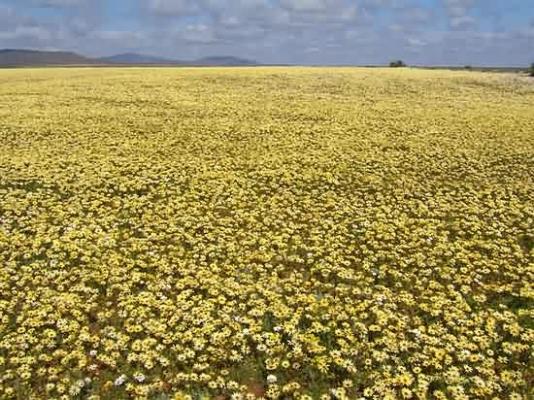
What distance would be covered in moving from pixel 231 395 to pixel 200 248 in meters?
7.00

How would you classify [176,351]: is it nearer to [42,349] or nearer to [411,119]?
[42,349]

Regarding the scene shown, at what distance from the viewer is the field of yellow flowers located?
1176 cm

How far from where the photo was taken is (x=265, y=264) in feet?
54.2

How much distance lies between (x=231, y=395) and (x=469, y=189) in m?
17.1

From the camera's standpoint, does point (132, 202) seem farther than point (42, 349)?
Yes

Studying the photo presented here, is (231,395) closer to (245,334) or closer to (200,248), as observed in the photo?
(245,334)

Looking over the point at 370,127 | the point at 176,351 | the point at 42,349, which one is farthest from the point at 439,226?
the point at 370,127

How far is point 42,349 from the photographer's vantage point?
1241 cm

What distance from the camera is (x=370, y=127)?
37250 millimetres

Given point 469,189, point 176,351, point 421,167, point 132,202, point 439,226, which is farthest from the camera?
point 421,167

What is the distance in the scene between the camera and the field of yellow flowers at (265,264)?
11758 mm

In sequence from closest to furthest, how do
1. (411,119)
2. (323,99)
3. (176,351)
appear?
1. (176,351)
2. (411,119)
3. (323,99)

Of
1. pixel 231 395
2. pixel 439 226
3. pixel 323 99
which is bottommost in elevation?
pixel 231 395

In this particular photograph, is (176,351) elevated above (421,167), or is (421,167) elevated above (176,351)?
(421,167)
